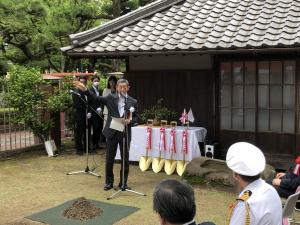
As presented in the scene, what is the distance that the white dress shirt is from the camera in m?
2.82

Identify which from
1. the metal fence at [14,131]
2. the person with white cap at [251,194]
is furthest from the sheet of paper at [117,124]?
the person with white cap at [251,194]

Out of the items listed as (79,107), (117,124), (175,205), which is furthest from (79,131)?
(175,205)

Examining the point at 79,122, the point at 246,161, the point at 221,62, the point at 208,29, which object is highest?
the point at 208,29

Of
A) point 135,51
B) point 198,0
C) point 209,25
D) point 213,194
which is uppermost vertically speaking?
point 198,0

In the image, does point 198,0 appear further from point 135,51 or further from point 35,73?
point 35,73

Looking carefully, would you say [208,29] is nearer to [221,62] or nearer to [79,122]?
[221,62]

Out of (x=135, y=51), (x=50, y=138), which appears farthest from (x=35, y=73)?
(x=135, y=51)

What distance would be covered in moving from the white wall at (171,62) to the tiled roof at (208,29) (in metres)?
0.77

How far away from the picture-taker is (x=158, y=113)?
32.2ft

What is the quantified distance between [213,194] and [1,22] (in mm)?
11421


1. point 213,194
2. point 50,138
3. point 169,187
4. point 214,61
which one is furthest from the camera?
point 50,138

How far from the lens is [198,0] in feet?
36.0

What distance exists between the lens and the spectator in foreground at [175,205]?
95.8 inches

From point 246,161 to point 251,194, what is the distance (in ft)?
0.73
